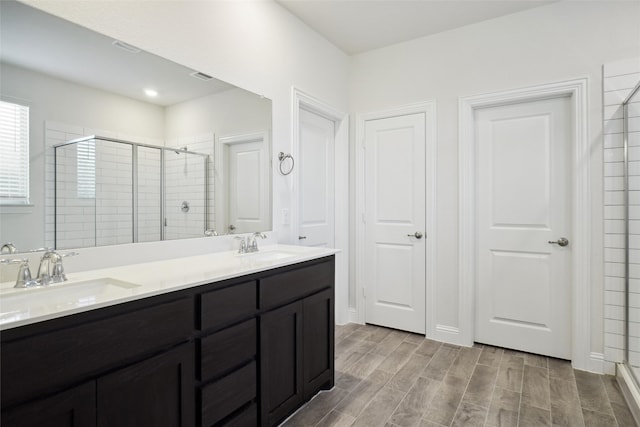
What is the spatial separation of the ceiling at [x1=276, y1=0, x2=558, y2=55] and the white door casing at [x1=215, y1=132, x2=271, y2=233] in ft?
3.83

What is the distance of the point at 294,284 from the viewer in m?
1.83

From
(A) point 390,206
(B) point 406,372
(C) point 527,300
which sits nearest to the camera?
(B) point 406,372

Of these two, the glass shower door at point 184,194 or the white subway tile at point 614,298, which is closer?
the glass shower door at point 184,194

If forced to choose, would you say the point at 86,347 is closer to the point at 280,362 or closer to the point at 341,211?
the point at 280,362

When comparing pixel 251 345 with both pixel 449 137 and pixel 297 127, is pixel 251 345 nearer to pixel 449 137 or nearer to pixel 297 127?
pixel 297 127

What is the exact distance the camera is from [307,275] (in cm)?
194

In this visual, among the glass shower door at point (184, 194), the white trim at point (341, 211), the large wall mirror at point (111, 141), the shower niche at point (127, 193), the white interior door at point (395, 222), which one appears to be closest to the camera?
the large wall mirror at point (111, 141)

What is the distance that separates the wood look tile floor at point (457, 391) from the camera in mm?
1856

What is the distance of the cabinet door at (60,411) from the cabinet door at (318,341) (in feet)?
3.52

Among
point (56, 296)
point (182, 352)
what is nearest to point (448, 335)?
point (182, 352)

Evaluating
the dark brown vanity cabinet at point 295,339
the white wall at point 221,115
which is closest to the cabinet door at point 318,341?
the dark brown vanity cabinet at point 295,339

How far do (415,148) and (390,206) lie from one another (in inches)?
23.4

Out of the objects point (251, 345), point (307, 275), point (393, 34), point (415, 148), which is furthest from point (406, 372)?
point (393, 34)

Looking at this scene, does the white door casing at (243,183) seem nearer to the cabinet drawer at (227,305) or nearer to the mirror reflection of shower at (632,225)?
the cabinet drawer at (227,305)
